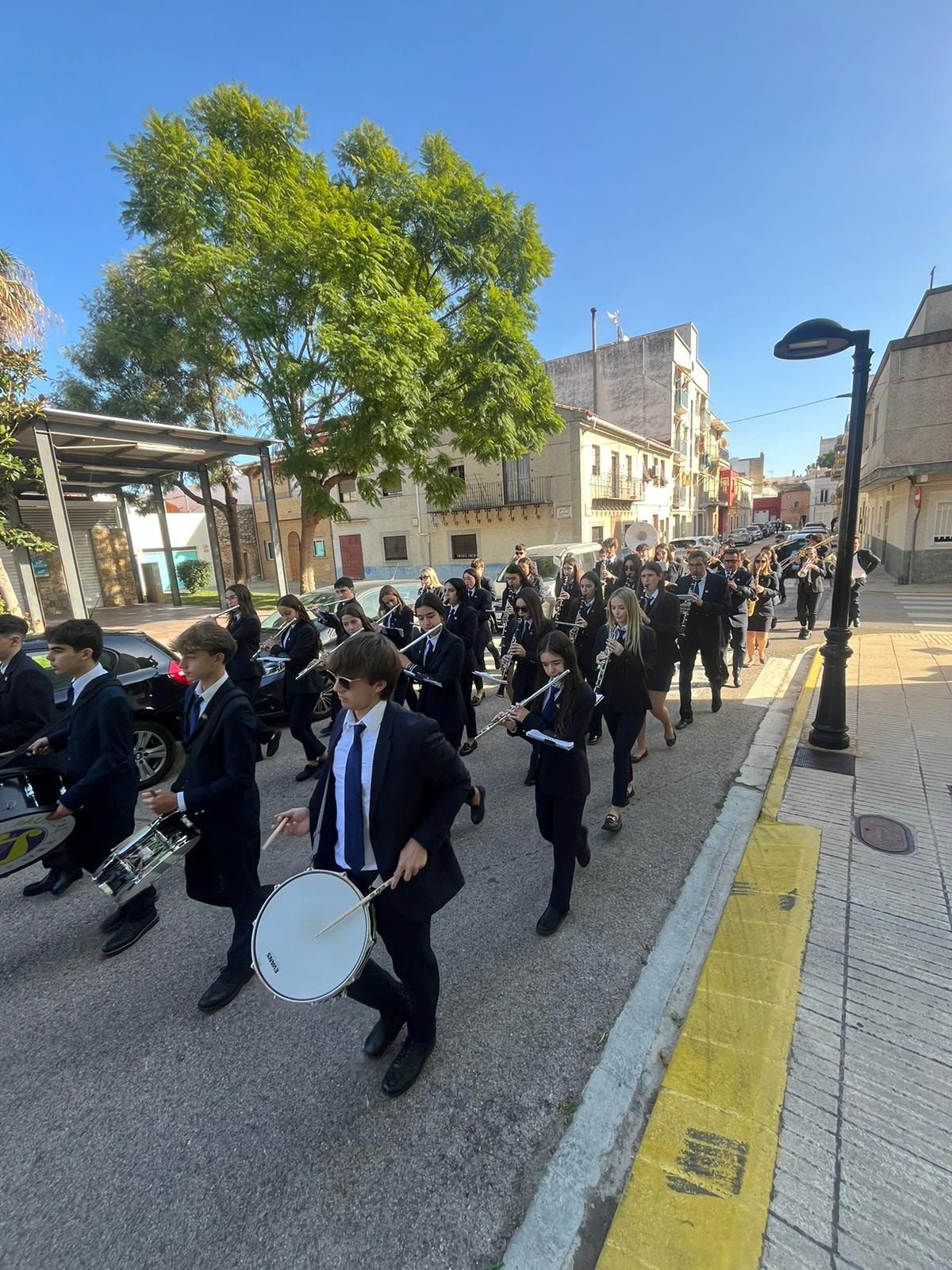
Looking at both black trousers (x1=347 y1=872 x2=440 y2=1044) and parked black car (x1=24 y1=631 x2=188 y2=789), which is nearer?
black trousers (x1=347 y1=872 x2=440 y2=1044)

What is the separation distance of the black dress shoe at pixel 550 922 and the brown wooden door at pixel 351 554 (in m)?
24.3

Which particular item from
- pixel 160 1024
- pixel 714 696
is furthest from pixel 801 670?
pixel 160 1024

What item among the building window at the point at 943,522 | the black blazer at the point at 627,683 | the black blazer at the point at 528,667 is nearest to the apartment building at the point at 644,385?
the building window at the point at 943,522

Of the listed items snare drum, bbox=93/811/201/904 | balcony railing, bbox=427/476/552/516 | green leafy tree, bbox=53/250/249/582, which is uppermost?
green leafy tree, bbox=53/250/249/582

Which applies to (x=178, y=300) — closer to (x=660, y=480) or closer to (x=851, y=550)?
(x=851, y=550)

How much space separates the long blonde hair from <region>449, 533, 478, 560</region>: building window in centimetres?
1955

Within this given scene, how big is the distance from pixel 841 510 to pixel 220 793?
5.90 metres

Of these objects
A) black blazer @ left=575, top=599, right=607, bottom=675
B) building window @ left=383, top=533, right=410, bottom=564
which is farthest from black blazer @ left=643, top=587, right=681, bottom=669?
building window @ left=383, top=533, right=410, bottom=564

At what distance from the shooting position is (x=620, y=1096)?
2.23 m

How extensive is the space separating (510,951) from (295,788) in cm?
298

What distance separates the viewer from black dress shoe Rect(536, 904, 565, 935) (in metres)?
3.17

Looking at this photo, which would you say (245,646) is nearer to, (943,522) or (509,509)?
(509,509)

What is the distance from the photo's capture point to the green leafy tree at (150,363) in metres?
13.7

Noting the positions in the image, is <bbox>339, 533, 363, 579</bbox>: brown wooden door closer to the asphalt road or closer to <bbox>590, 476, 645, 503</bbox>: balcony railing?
<bbox>590, 476, 645, 503</bbox>: balcony railing
